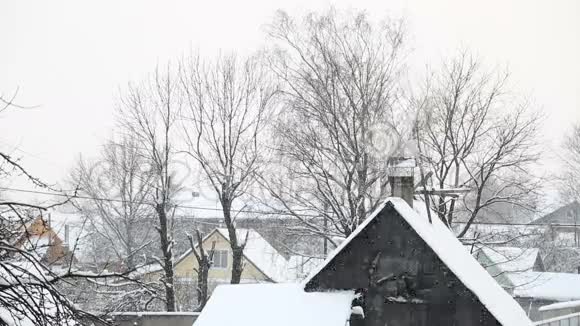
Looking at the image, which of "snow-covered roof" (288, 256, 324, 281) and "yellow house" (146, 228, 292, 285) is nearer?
"snow-covered roof" (288, 256, 324, 281)

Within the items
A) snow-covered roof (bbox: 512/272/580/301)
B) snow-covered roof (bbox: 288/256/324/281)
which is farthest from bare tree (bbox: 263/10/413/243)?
snow-covered roof (bbox: 512/272/580/301)

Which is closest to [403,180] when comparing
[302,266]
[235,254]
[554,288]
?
[302,266]

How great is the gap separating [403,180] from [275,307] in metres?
4.51

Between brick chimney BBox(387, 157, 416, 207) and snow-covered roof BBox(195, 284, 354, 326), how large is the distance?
3301 mm

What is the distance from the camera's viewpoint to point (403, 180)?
1339 centimetres

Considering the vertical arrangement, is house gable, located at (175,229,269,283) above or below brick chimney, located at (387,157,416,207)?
below

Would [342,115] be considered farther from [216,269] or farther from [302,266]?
[216,269]

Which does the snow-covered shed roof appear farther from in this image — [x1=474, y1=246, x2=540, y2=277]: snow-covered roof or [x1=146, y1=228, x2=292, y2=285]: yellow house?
[x1=474, y1=246, x2=540, y2=277]: snow-covered roof

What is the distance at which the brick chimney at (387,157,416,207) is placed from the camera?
1333 cm

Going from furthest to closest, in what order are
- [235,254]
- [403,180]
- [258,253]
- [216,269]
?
[216,269]
[258,253]
[235,254]
[403,180]

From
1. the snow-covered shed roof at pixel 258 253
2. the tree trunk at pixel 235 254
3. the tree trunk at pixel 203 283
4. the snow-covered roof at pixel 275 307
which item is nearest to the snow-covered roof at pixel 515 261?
the snow-covered shed roof at pixel 258 253

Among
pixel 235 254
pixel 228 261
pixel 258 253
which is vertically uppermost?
pixel 235 254

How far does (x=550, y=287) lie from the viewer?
33.6m

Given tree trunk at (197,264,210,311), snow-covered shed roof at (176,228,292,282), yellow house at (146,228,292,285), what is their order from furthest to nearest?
yellow house at (146,228,292,285) → snow-covered shed roof at (176,228,292,282) → tree trunk at (197,264,210,311)
